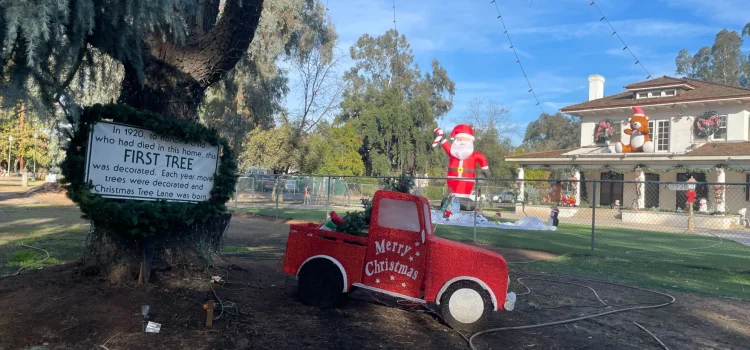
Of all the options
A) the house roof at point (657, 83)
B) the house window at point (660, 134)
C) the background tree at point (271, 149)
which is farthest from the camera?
the background tree at point (271, 149)

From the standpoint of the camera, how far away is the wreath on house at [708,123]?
30.9 m

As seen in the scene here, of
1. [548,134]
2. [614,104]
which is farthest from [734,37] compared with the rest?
[614,104]

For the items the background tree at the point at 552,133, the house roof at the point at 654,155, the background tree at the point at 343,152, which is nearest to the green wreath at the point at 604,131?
the house roof at the point at 654,155

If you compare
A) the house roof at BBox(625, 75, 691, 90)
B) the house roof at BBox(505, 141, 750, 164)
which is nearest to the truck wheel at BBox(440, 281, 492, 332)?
the house roof at BBox(505, 141, 750, 164)

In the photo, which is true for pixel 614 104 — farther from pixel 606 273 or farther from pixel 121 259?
pixel 121 259

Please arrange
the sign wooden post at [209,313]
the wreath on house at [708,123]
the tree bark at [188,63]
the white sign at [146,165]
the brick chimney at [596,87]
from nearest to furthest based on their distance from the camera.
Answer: the sign wooden post at [209,313], the white sign at [146,165], the tree bark at [188,63], the wreath on house at [708,123], the brick chimney at [596,87]

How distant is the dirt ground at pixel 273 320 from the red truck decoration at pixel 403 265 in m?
0.28

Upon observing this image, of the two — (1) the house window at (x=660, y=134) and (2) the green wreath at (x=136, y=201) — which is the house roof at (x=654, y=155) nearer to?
(1) the house window at (x=660, y=134)

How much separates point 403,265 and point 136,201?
3.05 meters

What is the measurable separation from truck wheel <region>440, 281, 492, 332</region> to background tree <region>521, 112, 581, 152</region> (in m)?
71.4

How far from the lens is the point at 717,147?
30.0m

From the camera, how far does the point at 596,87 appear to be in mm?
40250

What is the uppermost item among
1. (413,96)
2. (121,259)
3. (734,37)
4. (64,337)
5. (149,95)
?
(734,37)

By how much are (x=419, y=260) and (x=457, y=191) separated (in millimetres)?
18258
